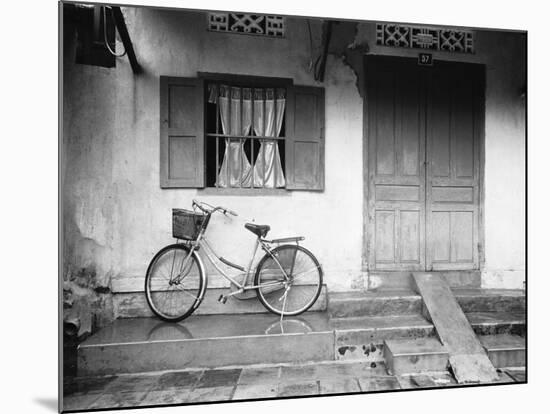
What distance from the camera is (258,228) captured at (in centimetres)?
237

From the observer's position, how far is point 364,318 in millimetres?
2434

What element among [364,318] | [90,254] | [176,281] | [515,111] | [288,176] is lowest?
[364,318]

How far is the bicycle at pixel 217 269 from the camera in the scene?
2320 mm

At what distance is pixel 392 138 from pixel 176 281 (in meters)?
1.99

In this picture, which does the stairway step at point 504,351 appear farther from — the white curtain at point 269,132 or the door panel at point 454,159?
the white curtain at point 269,132

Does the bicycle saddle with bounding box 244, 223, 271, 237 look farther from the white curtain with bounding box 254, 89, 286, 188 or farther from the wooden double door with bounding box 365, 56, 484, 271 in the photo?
the wooden double door with bounding box 365, 56, 484, 271

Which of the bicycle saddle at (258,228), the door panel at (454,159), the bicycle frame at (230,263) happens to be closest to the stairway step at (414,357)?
the door panel at (454,159)

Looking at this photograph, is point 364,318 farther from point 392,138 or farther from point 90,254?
point 90,254

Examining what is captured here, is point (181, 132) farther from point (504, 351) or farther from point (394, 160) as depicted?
point (504, 351)

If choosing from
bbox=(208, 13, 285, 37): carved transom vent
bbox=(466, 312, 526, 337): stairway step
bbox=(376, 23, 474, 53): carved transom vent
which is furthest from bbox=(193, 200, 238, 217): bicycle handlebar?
bbox=(466, 312, 526, 337): stairway step

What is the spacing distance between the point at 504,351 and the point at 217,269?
2.16 metres

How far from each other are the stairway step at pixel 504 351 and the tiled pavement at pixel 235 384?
0.40 feet

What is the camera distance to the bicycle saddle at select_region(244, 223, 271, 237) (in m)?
2.36
